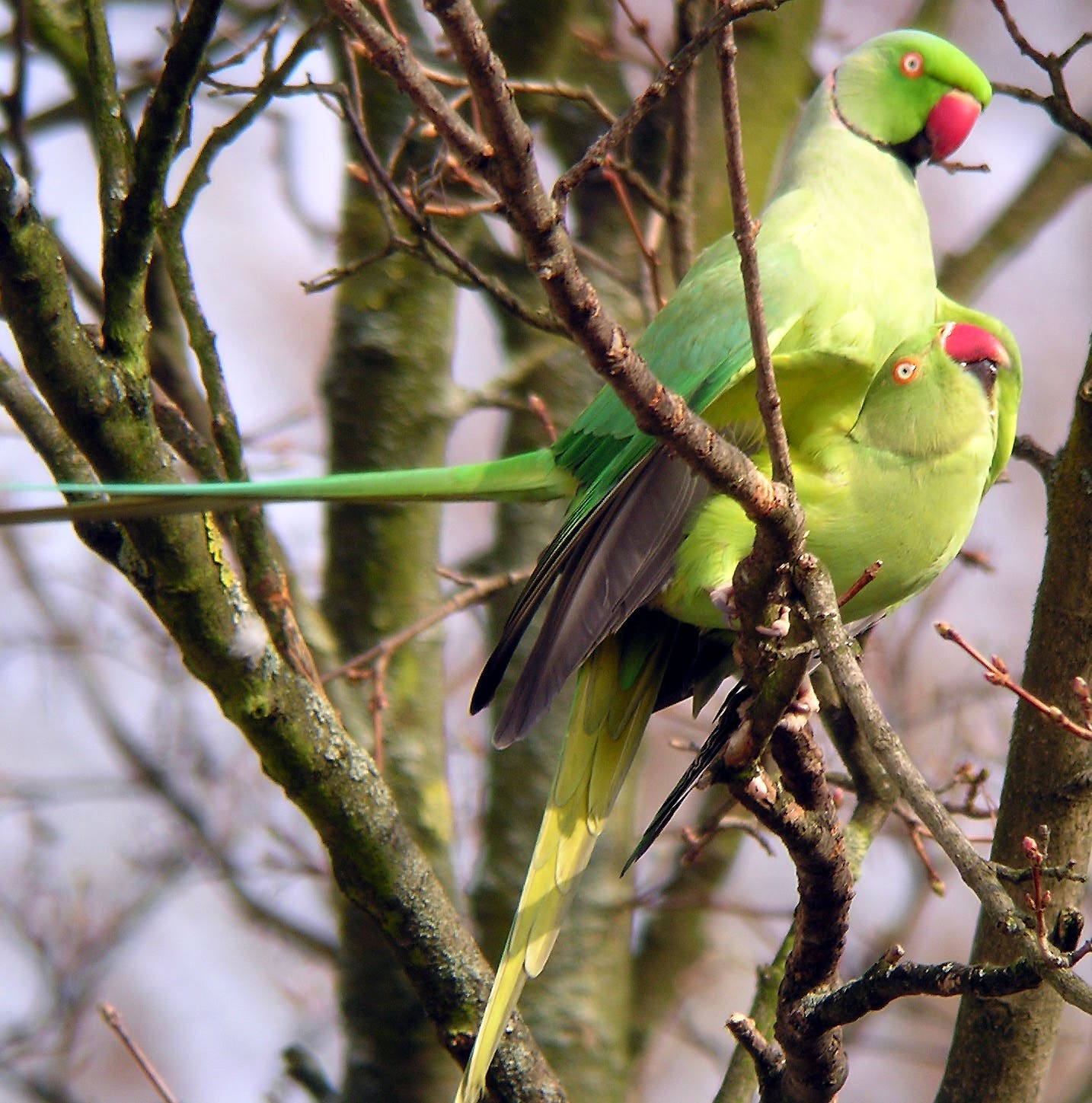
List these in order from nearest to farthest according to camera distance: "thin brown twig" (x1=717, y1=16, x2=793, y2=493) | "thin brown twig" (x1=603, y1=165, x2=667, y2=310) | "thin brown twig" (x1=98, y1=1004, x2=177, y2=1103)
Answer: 1. "thin brown twig" (x1=717, y1=16, x2=793, y2=493)
2. "thin brown twig" (x1=98, y1=1004, x2=177, y2=1103)
3. "thin brown twig" (x1=603, y1=165, x2=667, y2=310)

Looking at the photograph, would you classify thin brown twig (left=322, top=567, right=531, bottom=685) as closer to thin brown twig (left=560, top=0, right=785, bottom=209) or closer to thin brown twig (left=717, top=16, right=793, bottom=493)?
thin brown twig (left=717, top=16, right=793, bottom=493)

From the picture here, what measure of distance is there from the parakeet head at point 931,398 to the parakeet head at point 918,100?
619 millimetres

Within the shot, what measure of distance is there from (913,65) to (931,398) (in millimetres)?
947

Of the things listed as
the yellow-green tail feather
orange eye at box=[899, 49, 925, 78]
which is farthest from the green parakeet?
orange eye at box=[899, 49, 925, 78]

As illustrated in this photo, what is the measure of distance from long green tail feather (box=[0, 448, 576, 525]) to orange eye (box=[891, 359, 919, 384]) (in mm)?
678

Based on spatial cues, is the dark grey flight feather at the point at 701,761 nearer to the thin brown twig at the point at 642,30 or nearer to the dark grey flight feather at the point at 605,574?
the dark grey flight feather at the point at 605,574

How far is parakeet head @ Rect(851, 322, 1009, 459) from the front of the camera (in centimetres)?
252

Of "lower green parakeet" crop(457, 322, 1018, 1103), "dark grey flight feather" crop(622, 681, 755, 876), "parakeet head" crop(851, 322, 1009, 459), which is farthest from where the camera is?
"parakeet head" crop(851, 322, 1009, 459)

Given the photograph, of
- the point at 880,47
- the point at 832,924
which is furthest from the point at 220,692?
the point at 880,47

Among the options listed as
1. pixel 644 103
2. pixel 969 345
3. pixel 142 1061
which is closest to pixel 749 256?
pixel 644 103

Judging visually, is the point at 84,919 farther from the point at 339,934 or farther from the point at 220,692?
the point at 220,692

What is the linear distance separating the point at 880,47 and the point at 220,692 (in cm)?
221

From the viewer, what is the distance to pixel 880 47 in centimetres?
305

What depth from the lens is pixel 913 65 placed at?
298 centimetres
